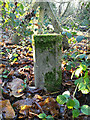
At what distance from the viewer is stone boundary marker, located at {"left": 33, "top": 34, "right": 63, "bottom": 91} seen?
141 centimetres

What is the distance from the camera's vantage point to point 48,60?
1485mm

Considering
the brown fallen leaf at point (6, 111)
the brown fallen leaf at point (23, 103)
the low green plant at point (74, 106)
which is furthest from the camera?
the brown fallen leaf at point (23, 103)

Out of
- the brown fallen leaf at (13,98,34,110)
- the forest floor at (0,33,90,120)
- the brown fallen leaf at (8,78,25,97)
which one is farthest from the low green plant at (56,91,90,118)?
the brown fallen leaf at (8,78,25,97)

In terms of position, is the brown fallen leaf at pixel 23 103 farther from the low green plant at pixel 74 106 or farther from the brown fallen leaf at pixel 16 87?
the low green plant at pixel 74 106

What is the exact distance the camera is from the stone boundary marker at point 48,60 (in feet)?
4.64

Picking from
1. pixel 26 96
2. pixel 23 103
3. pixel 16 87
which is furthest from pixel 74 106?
pixel 16 87

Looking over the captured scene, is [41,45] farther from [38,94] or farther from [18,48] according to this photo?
[18,48]

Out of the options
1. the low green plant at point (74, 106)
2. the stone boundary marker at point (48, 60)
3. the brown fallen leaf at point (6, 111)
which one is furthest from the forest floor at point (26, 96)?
the low green plant at point (74, 106)

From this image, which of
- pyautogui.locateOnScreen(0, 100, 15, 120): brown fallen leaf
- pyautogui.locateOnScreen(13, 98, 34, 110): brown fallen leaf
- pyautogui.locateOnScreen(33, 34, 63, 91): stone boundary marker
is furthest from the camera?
pyautogui.locateOnScreen(33, 34, 63, 91): stone boundary marker

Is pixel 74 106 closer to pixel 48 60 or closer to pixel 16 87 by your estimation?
pixel 48 60

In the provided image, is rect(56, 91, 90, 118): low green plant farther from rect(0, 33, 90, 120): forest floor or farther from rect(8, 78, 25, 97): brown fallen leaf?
rect(8, 78, 25, 97): brown fallen leaf

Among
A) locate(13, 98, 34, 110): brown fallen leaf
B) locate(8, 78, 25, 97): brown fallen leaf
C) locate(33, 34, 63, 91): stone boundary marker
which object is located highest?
locate(33, 34, 63, 91): stone boundary marker

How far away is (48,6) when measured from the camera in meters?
1.65

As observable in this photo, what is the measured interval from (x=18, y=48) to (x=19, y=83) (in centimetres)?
134
